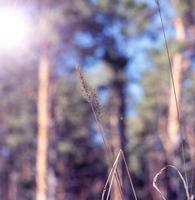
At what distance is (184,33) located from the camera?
1482cm

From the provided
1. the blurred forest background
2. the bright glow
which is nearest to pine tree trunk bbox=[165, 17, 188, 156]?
the blurred forest background

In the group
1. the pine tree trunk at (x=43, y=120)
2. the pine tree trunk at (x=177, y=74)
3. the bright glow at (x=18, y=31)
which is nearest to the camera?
the pine tree trunk at (x=177, y=74)

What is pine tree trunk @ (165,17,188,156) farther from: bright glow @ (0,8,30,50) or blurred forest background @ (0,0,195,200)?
bright glow @ (0,8,30,50)

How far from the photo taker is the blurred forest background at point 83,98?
14422 millimetres

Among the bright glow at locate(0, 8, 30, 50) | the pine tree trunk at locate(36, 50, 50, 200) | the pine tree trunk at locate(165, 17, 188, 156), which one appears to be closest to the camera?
the pine tree trunk at locate(165, 17, 188, 156)

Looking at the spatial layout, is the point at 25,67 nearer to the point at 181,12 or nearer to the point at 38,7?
the point at 38,7

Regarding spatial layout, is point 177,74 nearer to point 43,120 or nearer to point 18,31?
point 43,120

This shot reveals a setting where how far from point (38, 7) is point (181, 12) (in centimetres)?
433

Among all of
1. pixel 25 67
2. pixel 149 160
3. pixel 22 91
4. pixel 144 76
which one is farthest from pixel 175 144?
pixel 149 160

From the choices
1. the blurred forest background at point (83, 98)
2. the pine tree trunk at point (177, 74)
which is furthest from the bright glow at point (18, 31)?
the pine tree trunk at point (177, 74)

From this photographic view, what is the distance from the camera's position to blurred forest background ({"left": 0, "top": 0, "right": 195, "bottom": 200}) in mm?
14422

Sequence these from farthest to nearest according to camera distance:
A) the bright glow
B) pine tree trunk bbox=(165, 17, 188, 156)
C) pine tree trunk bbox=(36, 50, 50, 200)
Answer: pine tree trunk bbox=(36, 50, 50, 200), the bright glow, pine tree trunk bbox=(165, 17, 188, 156)

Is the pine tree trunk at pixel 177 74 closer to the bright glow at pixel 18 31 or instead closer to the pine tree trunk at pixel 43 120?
the pine tree trunk at pixel 43 120

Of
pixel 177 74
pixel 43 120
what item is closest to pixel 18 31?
pixel 43 120
